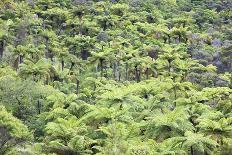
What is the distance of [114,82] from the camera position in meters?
43.3

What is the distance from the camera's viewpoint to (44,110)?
1497 inches

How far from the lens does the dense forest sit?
2678 centimetres

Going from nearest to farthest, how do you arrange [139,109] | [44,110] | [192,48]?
1. [139,109]
2. [44,110]
3. [192,48]

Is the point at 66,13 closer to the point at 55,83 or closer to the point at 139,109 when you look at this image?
the point at 55,83

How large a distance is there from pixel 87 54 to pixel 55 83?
1469cm

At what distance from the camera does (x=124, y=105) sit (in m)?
32.1

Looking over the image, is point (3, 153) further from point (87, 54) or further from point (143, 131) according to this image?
point (87, 54)

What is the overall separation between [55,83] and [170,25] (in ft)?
90.3

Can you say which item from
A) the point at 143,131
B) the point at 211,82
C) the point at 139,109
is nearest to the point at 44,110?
the point at 139,109

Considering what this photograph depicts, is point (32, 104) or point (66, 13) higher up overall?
point (66, 13)

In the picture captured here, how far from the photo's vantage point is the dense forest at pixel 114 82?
87.9ft

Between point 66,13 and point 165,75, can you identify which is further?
point 66,13

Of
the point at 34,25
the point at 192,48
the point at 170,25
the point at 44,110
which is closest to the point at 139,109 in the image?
the point at 44,110

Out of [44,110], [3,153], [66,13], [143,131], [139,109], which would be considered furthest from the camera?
[66,13]
